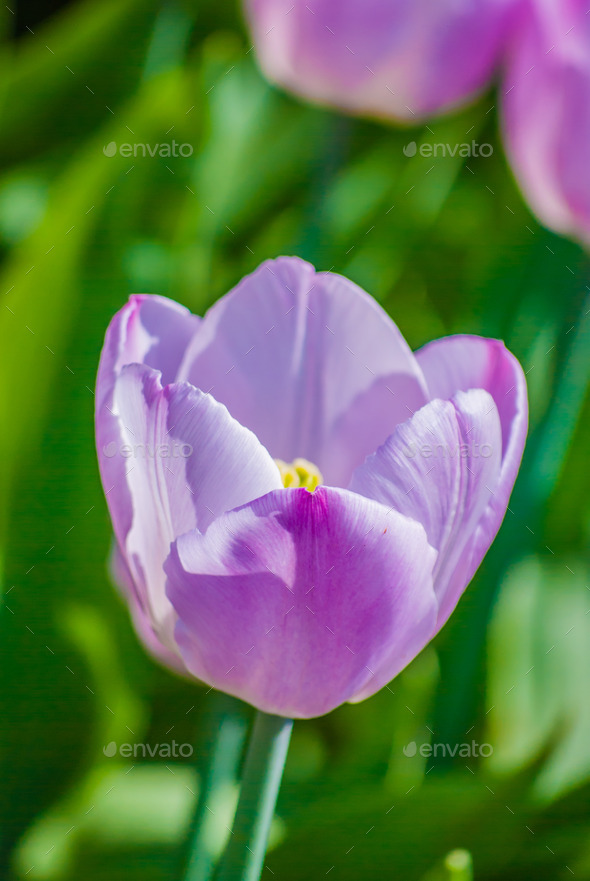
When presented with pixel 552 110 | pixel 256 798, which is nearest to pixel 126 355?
pixel 256 798

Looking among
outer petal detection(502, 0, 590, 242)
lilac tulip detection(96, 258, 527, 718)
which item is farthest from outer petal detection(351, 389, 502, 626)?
outer petal detection(502, 0, 590, 242)

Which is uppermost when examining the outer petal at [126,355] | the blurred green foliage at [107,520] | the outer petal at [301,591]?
the outer petal at [126,355]

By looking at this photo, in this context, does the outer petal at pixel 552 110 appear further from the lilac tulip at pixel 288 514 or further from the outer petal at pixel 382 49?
the lilac tulip at pixel 288 514

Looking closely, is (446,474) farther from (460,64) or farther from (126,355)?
(460,64)

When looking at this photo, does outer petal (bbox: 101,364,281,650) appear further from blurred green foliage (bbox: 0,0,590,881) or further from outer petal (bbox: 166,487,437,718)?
blurred green foliage (bbox: 0,0,590,881)

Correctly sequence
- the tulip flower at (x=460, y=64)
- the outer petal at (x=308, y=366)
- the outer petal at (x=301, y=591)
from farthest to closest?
the tulip flower at (x=460, y=64) → the outer petal at (x=308, y=366) → the outer petal at (x=301, y=591)

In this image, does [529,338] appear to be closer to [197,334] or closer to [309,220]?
[309,220]

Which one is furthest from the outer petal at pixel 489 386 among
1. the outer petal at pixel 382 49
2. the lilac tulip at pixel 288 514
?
→ the outer petal at pixel 382 49
